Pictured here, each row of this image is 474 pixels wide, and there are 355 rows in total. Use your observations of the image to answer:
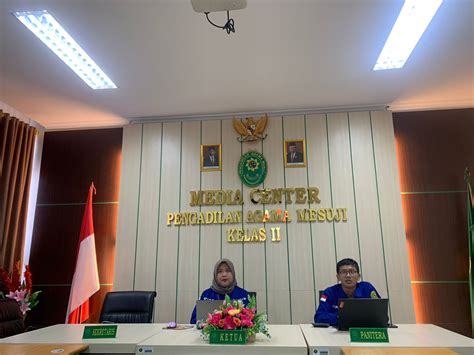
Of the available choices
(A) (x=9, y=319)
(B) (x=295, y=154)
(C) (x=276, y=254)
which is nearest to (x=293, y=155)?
(B) (x=295, y=154)

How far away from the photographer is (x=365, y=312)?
A: 233 centimetres

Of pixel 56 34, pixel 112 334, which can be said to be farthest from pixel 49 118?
pixel 112 334

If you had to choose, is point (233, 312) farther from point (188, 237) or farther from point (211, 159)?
point (211, 159)

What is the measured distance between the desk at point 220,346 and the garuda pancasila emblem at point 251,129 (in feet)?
8.93

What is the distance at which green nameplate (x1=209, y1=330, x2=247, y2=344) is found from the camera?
2105 mm

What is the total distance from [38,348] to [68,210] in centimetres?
303

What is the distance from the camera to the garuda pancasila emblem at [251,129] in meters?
4.60

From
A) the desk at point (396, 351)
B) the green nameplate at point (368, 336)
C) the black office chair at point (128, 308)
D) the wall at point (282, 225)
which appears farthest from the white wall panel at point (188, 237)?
the desk at point (396, 351)

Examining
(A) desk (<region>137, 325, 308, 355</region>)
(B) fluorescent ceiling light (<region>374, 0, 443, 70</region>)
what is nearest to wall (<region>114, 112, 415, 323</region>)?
(B) fluorescent ceiling light (<region>374, 0, 443, 70</region>)

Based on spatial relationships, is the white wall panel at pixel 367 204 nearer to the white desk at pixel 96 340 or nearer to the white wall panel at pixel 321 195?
the white wall panel at pixel 321 195

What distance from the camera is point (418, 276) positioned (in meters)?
4.13

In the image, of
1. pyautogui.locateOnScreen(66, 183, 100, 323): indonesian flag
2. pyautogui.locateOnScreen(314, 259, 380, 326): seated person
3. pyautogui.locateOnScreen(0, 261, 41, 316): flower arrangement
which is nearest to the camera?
pyautogui.locateOnScreen(314, 259, 380, 326): seated person

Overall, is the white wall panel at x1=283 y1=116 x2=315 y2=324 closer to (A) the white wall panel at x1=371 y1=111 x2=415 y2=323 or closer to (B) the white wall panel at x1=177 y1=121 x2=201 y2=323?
(A) the white wall panel at x1=371 y1=111 x2=415 y2=323

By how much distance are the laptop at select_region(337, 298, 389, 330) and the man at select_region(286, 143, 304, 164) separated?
7.78 ft
